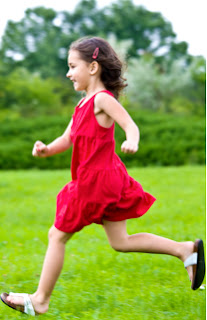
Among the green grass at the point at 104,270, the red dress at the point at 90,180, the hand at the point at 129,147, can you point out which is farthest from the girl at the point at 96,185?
the green grass at the point at 104,270

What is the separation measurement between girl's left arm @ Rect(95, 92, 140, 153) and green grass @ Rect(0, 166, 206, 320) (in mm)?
1069

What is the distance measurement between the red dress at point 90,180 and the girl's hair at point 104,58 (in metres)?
0.22

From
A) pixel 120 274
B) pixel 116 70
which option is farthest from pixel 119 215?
pixel 120 274

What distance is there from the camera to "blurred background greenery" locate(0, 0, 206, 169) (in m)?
14.8

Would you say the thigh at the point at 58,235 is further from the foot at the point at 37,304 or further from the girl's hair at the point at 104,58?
the girl's hair at the point at 104,58

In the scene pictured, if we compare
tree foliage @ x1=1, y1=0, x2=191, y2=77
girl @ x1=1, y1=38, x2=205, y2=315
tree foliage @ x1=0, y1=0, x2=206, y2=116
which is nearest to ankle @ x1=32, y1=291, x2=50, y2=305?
girl @ x1=1, y1=38, x2=205, y2=315

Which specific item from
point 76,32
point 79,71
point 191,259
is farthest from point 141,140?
point 76,32

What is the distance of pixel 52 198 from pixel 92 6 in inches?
1009

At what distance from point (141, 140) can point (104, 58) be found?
12721mm

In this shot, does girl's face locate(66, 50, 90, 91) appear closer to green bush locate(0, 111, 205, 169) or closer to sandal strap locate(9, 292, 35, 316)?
sandal strap locate(9, 292, 35, 316)

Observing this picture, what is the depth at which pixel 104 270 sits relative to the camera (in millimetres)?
4004

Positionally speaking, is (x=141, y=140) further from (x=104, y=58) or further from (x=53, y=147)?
(x=104, y=58)

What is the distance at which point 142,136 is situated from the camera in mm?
15719

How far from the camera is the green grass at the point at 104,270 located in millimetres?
3049
